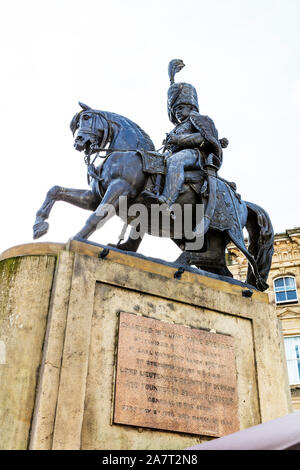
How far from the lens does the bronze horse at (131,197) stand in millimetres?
7527

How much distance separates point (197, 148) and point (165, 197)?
1.34m

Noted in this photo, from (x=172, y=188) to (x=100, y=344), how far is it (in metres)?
2.85

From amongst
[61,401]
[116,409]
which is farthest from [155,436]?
[61,401]

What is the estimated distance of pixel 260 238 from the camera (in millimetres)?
8469

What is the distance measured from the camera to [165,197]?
7484mm

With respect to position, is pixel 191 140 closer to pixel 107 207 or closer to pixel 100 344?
pixel 107 207

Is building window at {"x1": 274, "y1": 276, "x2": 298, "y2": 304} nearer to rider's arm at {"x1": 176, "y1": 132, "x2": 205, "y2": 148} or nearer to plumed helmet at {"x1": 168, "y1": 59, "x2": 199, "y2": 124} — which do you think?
plumed helmet at {"x1": 168, "y1": 59, "x2": 199, "y2": 124}

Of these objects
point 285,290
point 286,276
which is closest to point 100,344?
point 285,290

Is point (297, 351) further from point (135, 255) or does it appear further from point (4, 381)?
point (4, 381)

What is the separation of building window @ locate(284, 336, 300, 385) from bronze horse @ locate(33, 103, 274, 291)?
57.4 feet

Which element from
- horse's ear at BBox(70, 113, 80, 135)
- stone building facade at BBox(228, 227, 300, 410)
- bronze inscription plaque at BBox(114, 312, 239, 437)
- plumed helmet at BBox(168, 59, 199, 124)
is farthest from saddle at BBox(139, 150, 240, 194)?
stone building facade at BBox(228, 227, 300, 410)

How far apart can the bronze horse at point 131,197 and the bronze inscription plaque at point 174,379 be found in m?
1.68

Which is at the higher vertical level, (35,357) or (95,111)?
(95,111)

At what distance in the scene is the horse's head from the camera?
26.6 feet
